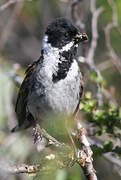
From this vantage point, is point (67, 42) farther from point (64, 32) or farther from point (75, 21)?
point (75, 21)

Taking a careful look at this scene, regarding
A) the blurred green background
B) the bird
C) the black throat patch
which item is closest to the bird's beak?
the bird

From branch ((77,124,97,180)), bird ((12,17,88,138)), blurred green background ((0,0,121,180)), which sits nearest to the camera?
branch ((77,124,97,180))

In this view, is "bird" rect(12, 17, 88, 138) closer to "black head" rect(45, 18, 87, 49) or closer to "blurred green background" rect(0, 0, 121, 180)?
"black head" rect(45, 18, 87, 49)

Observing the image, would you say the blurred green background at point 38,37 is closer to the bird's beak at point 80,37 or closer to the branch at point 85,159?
the bird's beak at point 80,37

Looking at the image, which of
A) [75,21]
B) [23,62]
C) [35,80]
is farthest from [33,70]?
[23,62]

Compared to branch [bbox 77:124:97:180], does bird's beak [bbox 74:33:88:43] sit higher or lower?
higher

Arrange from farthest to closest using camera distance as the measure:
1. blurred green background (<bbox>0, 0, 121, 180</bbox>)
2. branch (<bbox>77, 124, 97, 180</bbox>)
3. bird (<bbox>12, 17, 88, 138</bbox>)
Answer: blurred green background (<bbox>0, 0, 121, 180</bbox>), bird (<bbox>12, 17, 88, 138</bbox>), branch (<bbox>77, 124, 97, 180</bbox>)

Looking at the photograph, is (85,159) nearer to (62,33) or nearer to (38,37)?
(62,33)
